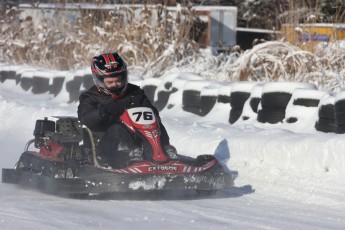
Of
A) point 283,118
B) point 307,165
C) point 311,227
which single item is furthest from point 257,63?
point 311,227

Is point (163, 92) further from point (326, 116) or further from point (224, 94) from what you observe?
point (326, 116)

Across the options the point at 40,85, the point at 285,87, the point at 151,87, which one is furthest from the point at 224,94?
the point at 40,85

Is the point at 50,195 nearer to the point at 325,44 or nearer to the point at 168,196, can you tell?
the point at 168,196

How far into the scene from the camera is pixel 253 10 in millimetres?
24297

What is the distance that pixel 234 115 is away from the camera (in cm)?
981

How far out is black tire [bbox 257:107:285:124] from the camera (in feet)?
29.7

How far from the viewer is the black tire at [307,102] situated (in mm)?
8525

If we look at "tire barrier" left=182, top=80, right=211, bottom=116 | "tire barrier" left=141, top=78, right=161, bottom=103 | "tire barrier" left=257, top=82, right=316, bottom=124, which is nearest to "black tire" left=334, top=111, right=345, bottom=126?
"tire barrier" left=257, top=82, right=316, bottom=124

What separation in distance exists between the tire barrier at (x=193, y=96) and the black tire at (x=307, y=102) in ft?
6.51

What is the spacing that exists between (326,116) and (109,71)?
7.23 feet

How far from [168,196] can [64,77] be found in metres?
7.27

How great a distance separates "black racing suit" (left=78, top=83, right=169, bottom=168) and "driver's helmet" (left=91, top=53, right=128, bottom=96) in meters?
0.06

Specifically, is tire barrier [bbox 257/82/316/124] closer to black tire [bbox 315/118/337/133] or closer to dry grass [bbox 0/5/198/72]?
black tire [bbox 315/118/337/133]

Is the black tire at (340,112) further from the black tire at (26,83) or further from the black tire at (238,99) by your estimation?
the black tire at (26,83)
